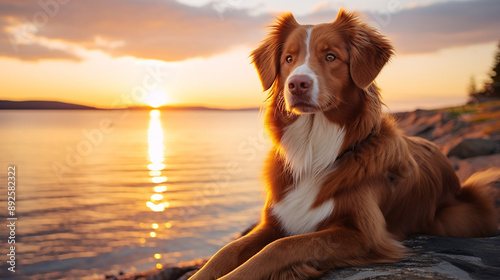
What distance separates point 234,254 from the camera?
3.44 metres

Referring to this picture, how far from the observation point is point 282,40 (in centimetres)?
427

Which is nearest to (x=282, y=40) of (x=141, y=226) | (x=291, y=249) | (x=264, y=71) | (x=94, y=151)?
(x=264, y=71)

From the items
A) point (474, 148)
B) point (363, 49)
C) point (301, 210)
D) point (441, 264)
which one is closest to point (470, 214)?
point (441, 264)

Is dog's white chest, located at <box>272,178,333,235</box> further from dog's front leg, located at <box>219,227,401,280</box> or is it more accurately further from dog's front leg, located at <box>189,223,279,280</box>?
dog's front leg, located at <box>219,227,401,280</box>

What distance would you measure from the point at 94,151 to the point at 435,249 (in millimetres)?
33575

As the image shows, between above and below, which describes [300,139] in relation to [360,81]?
below

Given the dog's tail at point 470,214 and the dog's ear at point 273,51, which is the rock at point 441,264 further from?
the dog's ear at point 273,51

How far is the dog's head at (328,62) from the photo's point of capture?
11.6ft

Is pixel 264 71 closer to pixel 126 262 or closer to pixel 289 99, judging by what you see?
pixel 289 99

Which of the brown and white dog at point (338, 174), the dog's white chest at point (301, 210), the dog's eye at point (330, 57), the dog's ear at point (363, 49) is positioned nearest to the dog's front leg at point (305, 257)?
the brown and white dog at point (338, 174)

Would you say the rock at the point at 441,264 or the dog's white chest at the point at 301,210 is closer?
the rock at the point at 441,264

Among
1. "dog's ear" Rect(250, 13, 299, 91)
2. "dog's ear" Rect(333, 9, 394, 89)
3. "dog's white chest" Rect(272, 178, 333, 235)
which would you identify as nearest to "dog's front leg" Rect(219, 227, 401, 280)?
"dog's white chest" Rect(272, 178, 333, 235)

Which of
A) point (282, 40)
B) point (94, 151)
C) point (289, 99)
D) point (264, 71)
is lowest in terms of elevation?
point (289, 99)

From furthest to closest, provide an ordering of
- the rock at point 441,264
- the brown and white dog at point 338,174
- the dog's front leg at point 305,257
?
the brown and white dog at point 338,174 < the dog's front leg at point 305,257 < the rock at point 441,264
